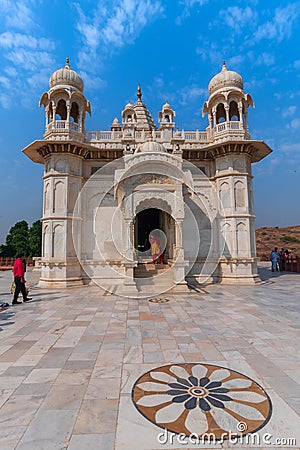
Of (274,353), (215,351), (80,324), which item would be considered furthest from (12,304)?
(274,353)

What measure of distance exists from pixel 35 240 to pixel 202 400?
104 ft

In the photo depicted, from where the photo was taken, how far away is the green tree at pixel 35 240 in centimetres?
3081

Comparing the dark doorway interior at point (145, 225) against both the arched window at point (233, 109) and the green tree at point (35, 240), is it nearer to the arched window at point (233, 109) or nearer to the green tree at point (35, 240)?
the arched window at point (233, 109)

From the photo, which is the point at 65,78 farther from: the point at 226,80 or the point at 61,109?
the point at 226,80

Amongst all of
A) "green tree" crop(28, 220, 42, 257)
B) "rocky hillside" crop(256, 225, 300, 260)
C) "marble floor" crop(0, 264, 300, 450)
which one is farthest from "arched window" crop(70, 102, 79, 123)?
"rocky hillside" crop(256, 225, 300, 260)

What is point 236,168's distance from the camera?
13227 mm

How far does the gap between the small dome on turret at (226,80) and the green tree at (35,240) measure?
25.5 metres

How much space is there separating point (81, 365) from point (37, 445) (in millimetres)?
1683

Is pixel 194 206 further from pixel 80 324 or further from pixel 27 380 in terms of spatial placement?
pixel 27 380

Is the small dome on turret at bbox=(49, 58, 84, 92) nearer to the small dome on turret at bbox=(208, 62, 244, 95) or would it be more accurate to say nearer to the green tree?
the small dome on turret at bbox=(208, 62, 244, 95)

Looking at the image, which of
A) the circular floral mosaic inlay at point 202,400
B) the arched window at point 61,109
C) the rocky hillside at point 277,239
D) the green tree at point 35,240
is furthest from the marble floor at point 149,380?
the rocky hillside at point 277,239

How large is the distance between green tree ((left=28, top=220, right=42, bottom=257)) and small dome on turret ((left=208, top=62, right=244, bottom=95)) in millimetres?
25466

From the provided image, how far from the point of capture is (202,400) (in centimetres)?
296

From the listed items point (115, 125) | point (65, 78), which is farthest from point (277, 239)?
point (65, 78)
